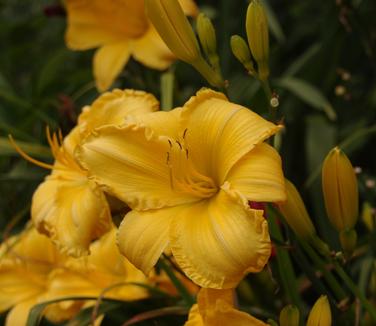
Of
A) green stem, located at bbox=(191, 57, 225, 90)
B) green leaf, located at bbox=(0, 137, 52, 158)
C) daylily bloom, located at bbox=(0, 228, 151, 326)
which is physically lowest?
daylily bloom, located at bbox=(0, 228, 151, 326)

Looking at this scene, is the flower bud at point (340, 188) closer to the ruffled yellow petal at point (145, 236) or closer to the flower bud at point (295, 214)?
the flower bud at point (295, 214)

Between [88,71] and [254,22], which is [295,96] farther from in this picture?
[254,22]

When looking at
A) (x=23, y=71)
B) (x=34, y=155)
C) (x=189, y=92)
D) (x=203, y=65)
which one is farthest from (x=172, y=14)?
(x=23, y=71)

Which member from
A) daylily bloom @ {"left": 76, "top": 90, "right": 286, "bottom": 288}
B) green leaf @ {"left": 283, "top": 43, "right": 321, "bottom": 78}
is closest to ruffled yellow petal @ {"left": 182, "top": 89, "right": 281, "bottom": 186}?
daylily bloom @ {"left": 76, "top": 90, "right": 286, "bottom": 288}

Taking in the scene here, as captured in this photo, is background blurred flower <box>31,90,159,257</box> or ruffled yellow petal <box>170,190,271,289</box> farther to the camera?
background blurred flower <box>31,90,159,257</box>

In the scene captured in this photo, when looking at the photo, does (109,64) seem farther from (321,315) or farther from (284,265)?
(321,315)

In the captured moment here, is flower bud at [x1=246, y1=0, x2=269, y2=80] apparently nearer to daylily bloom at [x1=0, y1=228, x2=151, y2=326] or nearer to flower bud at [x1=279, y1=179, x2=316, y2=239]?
flower bud at [x1=279, y1=179, x2=316, y2=239]
